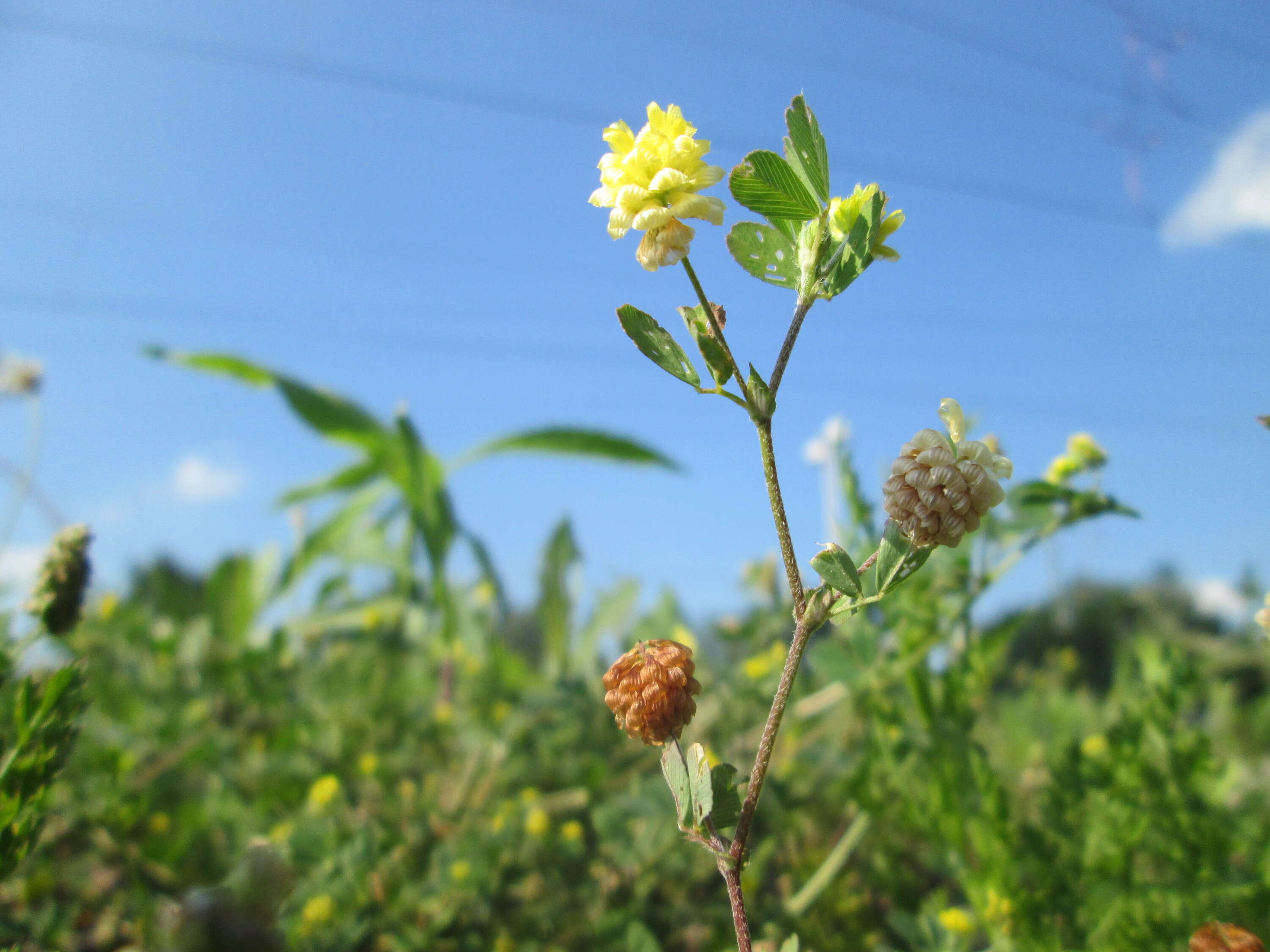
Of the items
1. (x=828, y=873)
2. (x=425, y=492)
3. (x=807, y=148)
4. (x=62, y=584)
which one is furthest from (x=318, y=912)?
(x=425, y=492)

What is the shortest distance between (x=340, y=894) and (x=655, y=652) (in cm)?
59

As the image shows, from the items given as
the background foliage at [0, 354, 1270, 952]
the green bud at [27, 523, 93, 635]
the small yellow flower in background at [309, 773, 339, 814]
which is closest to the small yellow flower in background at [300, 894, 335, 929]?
the background foliage at [0, 354, 1270, 952]

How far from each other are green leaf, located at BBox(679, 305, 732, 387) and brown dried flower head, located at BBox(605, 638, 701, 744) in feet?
0.49

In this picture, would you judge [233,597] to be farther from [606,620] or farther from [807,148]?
[807,148]

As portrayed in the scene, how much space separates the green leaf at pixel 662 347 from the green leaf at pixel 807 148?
0.11 meters

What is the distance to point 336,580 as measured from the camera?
2.03 m

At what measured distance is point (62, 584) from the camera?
63 cm

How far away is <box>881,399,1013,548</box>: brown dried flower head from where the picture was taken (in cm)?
36

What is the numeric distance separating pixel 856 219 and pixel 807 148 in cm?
4

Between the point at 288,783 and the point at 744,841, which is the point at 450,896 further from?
the point at 744,841

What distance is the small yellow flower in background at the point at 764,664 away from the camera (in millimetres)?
1180

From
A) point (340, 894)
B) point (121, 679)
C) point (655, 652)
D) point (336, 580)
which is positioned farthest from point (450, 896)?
point (336, 580)

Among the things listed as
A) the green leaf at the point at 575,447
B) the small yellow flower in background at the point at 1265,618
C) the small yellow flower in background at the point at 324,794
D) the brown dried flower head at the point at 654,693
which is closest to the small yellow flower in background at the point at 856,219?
the brown dried flower head at the point at 654,693

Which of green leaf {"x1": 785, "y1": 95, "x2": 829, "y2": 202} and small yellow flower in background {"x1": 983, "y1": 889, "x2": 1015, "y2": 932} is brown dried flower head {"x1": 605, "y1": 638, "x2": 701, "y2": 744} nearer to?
green leaf {"x1": 785, "y1": 95, "x2": 829, "y2": 202}
